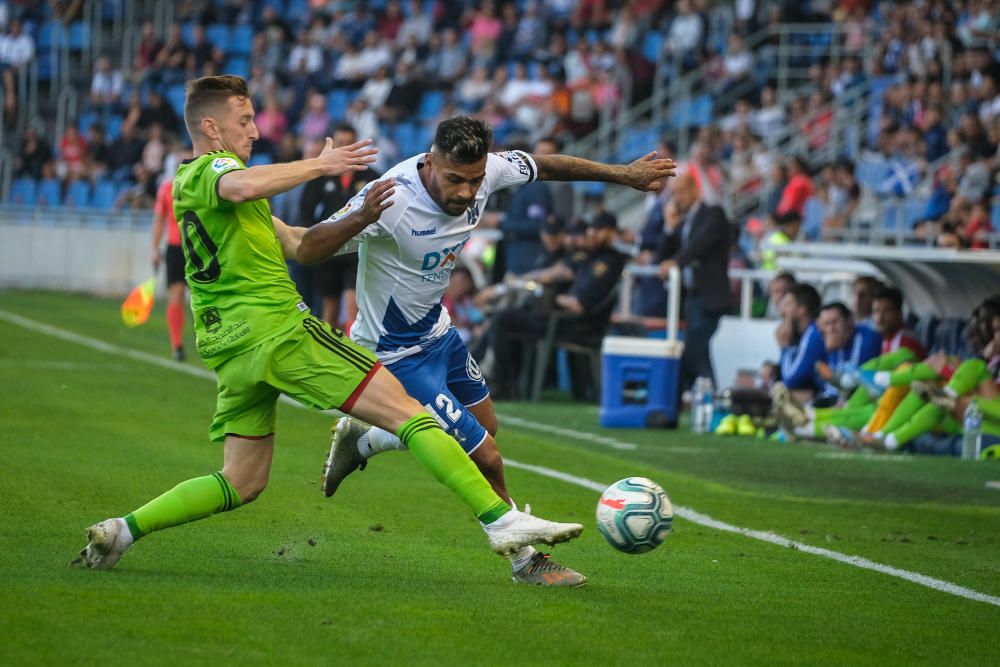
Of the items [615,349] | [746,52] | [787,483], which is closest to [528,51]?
[746,52]

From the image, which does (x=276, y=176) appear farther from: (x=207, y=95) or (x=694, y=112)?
(x=694, y=112)

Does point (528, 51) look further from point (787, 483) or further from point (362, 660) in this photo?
point (362, 660)

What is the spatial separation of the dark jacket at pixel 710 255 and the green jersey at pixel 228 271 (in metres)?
9.43

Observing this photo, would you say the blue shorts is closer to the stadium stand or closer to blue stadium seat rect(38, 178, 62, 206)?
the stadium stand

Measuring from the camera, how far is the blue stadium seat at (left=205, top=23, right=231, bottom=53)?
34.2 m

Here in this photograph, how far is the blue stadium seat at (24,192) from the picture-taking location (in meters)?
33.2

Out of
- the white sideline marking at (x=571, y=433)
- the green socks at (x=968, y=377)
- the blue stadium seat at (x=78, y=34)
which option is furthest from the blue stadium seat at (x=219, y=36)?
the green socks at (x=968, y=377)

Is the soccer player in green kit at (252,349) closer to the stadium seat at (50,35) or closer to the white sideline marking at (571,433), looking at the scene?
the white sideline marking at (571,433)

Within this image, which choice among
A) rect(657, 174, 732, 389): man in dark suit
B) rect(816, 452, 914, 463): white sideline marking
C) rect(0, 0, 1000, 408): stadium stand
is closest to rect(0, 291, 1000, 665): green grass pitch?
rect(816, 452, 914, 463): white sideline marking

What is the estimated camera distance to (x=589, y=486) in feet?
34.1

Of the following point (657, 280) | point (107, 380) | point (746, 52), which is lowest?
point (107, 380)

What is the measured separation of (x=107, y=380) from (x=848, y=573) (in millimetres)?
9518

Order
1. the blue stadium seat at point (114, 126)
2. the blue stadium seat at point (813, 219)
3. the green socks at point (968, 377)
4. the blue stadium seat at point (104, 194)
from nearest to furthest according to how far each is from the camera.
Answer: the green socks at point (968, 377) → the blue stadium seat at point (813, 219) → the blue stadium seat at point (104, 194) → the blue stadium seat at point (114, 126)

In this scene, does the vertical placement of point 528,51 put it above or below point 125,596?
above
